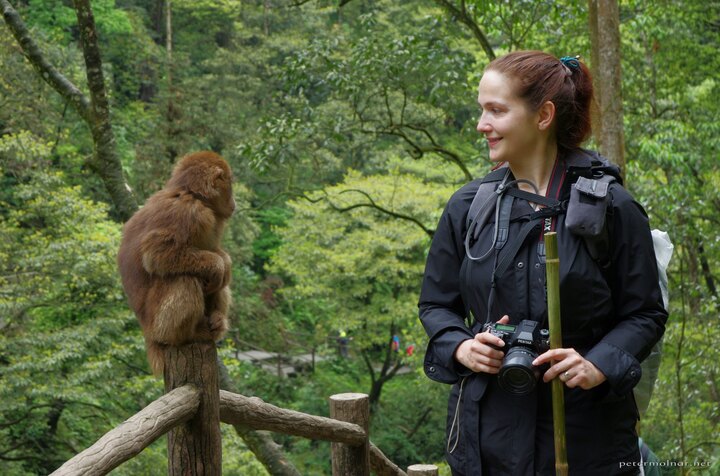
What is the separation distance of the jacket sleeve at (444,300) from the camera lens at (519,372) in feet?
0.47

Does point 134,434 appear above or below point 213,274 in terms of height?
below

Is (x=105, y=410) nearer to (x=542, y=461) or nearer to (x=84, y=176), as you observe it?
(x=84, y=176)

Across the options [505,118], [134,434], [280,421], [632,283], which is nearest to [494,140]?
[505,118]

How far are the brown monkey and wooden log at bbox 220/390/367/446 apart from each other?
29 cm

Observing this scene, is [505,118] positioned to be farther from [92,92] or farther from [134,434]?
[92,92]

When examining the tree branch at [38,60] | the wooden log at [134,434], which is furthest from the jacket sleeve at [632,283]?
the tree branch at [38,60]

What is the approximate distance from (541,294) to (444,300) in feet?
0.75

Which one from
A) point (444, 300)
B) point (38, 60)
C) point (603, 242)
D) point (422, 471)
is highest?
point (38, 60)

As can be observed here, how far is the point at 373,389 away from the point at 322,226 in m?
3.46

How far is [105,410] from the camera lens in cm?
920

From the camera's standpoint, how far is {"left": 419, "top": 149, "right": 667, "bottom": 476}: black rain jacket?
4.96 feet

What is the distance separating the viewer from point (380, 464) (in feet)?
10.3

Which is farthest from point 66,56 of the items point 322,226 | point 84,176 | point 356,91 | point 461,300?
point 461,300

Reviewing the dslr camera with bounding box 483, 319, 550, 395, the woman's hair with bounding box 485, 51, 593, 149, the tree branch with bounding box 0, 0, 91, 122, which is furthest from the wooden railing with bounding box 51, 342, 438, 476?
the tree branch with bounding box 0, 0, 91, 122
